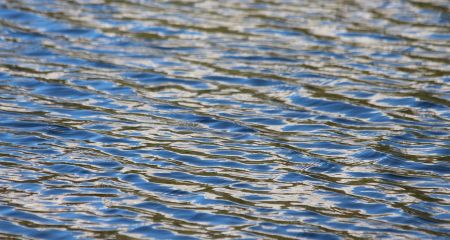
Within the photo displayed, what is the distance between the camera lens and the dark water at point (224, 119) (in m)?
7.43

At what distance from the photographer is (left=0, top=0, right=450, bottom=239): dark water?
7.43 metres

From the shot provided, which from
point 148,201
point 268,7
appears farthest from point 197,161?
point 268,7

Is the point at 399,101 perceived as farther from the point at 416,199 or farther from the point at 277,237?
the point at 277,237

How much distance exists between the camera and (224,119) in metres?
9.80

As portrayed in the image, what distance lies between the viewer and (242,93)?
1071cm

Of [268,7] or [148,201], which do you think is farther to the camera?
[268,7]

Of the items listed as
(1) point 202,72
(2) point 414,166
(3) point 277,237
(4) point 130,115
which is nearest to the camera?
(3) point 277,237

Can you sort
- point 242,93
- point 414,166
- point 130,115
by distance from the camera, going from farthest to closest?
point 242,93, point 130,115, point 414,166

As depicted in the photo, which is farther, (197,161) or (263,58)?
(263,58)

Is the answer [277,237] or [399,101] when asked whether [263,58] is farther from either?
[277,237]

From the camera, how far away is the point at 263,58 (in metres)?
12.0

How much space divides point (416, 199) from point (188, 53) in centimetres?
513

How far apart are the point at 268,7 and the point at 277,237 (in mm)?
7775

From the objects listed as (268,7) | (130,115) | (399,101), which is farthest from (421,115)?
(268,7)
